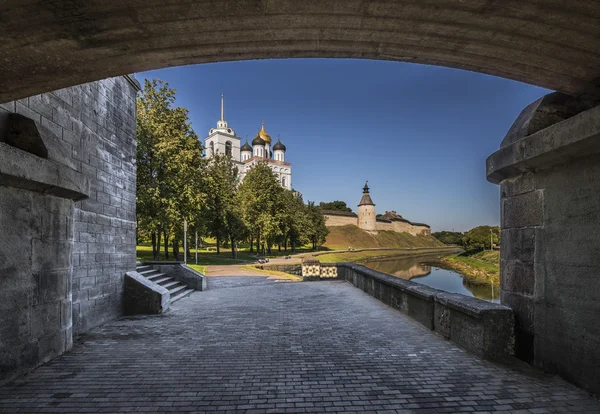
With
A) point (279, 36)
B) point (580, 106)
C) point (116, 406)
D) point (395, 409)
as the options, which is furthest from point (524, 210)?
point (116, 406)

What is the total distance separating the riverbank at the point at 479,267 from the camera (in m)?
36.1

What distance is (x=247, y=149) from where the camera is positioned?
295 feet

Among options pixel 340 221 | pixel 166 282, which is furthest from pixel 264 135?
pixel 166 282

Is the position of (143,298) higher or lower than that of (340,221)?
lower

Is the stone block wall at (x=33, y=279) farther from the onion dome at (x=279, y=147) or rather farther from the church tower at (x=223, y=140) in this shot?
the onion dome at (x=279, y=147)

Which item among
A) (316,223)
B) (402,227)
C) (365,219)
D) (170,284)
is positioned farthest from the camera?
(402,227)

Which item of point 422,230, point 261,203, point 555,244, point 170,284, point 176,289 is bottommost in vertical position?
point 422,230

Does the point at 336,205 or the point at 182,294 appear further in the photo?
the point at 336,205

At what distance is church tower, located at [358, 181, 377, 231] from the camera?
86750 mm

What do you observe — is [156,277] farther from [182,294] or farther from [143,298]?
[143,298]

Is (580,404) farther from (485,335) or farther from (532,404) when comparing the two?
(485,335)

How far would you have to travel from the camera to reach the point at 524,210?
432 centimetres

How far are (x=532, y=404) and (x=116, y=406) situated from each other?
14.2ft

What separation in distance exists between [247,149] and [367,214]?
127 feet
